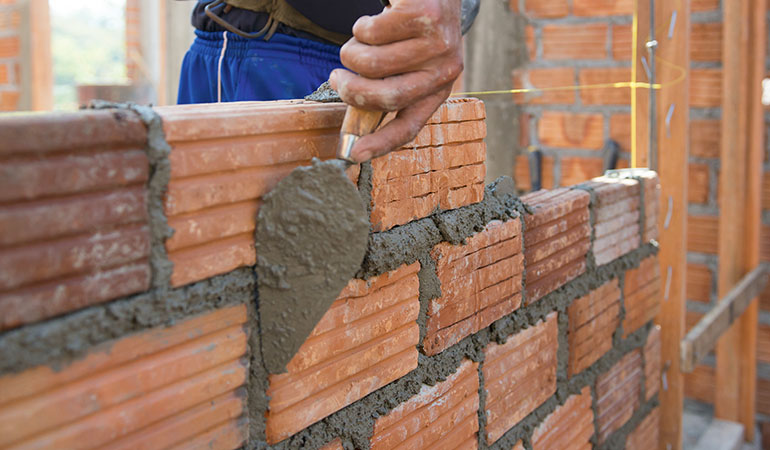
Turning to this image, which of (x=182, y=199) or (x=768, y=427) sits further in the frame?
(x=768, y=427)

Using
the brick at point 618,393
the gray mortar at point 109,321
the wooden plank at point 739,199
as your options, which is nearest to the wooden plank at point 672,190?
the brick at point 618,393

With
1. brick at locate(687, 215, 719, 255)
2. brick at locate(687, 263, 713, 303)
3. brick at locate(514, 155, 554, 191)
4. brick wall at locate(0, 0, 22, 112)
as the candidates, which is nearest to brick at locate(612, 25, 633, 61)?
brick at locate(514, 155, 554, 191)

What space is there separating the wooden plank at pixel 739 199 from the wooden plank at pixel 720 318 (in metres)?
0.08

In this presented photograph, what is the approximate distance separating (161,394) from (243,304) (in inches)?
5.2

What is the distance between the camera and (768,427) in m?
2.88

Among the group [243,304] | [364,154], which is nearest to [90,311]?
[243,304]

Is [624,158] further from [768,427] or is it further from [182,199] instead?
[182,199]

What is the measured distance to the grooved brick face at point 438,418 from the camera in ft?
3.21

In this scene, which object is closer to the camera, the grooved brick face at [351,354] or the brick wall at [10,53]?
the grooved brick face at [351,354]

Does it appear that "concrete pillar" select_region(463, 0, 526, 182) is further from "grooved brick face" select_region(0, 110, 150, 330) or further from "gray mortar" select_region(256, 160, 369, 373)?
"grooved brick face" select_region(0, 110, 150, 330)

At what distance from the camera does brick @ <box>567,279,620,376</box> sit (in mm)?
1446

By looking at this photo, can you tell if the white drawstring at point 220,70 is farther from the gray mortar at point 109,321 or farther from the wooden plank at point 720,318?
the wooden plank at point 720,318

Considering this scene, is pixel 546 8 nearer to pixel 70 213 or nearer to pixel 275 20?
pixel 275 20

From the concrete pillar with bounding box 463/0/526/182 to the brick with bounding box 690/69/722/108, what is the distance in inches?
29.3
